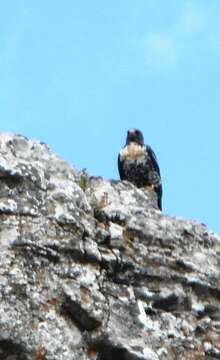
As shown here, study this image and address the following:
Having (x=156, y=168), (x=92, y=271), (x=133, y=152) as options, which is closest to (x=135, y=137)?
(x=133, y=152)

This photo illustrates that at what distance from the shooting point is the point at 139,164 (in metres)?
17.6

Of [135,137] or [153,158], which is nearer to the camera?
[153,158]

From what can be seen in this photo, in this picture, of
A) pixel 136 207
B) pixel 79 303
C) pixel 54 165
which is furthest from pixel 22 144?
pixel 79 303

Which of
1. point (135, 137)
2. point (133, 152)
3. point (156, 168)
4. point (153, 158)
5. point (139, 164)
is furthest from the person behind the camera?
point (135, 137)

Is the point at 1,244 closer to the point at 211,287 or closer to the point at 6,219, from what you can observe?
the point at 6,219

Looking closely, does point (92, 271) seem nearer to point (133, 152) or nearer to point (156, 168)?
point (156, 168)

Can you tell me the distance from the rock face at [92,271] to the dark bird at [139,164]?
3733 mm

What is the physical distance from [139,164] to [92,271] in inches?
240

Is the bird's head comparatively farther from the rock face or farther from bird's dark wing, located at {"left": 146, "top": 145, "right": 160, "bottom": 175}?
the rock face

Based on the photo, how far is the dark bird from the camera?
55.9ft

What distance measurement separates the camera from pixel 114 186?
13102mm

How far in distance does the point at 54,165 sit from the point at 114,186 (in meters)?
0.76

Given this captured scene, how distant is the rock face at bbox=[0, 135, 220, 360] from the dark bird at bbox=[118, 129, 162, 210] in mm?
3733

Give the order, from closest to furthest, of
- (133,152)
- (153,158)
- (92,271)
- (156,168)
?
(92,271) → (156,168) → (153,158) → (133,152)
